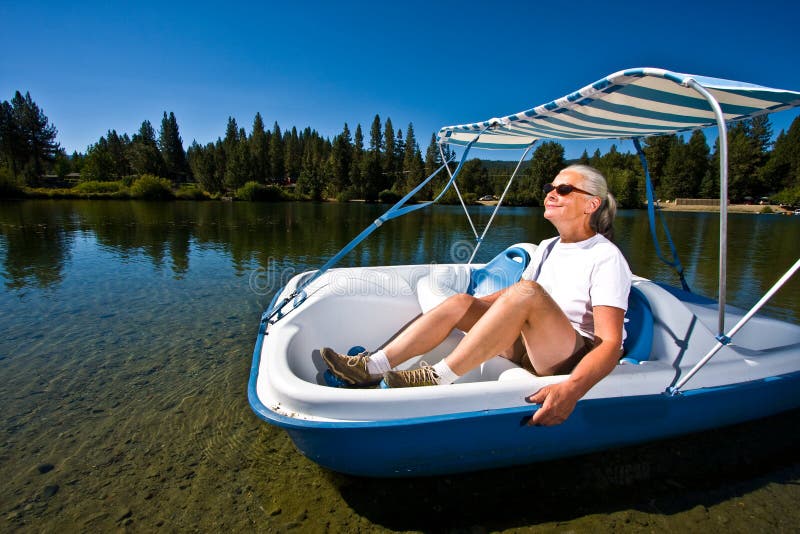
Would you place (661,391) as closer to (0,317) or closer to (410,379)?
(410,379)

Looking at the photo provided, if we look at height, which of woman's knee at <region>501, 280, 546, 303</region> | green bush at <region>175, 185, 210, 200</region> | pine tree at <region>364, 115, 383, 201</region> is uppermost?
pine tree at <region>364, 115, 383, 201</region>

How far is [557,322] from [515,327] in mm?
254

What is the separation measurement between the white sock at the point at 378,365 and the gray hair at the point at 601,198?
1.67 m

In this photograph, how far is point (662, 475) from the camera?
2.83m

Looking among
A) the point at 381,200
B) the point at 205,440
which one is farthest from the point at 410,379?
the point at 381,200

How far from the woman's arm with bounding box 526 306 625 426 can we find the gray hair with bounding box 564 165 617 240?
32.5 inches

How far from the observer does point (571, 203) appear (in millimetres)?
2629

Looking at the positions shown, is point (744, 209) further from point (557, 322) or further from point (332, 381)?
point (332, 381)

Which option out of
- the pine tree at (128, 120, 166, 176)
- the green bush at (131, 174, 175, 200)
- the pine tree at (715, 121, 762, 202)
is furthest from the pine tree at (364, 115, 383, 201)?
the pine tree at (715, 121, 762, 202)

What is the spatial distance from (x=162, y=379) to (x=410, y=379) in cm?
311

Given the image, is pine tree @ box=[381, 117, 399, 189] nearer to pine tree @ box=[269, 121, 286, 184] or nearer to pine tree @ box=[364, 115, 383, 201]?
pine tree @ box=[364, 115, 383, 201]

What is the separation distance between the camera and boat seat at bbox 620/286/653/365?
2.64 m

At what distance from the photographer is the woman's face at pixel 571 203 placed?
Answer: 261 cm

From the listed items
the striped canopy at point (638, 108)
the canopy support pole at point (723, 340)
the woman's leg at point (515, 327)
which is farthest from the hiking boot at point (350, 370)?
the striped canopy at point (638, 108)
